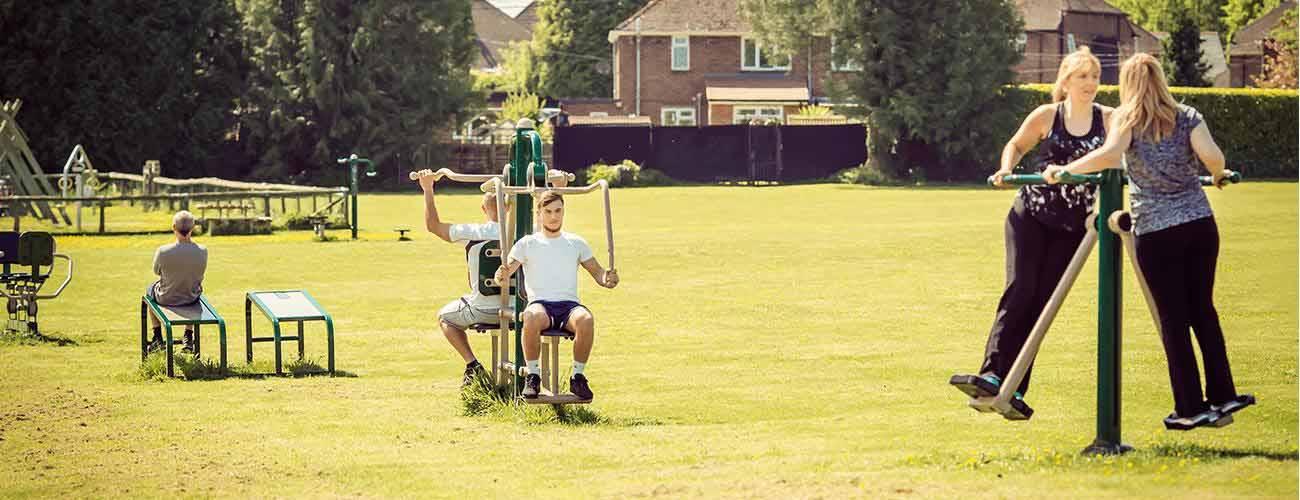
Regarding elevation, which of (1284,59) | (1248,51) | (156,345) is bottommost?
(156,345)

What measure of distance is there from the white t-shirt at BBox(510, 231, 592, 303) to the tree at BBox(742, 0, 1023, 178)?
154 feet

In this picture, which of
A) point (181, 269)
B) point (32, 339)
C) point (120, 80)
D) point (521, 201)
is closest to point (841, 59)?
point (120, 80)

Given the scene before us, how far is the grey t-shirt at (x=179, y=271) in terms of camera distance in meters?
14.3

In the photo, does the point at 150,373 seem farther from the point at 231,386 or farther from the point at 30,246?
the point at 30,246

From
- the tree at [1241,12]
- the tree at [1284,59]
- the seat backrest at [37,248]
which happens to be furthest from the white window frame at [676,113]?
the seat backrest at [37,248]

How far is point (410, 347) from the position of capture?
52.0 ft

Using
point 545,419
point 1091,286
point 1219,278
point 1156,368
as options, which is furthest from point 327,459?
point 1219,278

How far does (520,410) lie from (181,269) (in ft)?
14.9

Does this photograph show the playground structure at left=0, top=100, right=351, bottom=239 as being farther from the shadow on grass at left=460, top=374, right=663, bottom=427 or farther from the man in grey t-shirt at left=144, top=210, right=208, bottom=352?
the shadow on grass at left=460, top=374, right=663, bottom=427

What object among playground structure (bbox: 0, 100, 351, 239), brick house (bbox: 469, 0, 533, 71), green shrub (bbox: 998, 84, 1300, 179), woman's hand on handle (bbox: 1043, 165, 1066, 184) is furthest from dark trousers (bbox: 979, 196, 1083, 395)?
brick house (bbox: 469, 0, 533, 71)

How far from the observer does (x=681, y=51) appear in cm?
7594

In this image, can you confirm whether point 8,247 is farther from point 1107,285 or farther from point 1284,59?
point 1284,59

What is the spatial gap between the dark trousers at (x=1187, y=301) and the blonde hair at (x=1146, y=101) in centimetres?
47

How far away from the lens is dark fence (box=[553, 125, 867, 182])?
2250 inches
